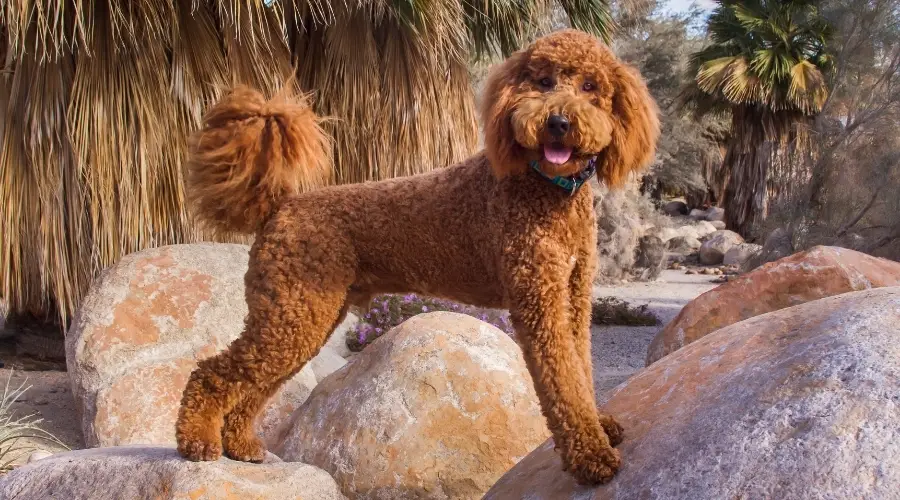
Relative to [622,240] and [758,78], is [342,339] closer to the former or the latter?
[622,240]

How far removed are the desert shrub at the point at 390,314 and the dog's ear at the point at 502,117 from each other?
17.7ft

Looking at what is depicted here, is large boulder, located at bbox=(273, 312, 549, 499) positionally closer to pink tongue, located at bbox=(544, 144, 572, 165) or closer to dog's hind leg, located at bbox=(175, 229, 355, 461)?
dog's hind leg, located at bbox=(175, 229, 355, 461)

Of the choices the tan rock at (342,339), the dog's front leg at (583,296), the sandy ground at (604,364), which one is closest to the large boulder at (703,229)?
the sandy ground at (604,364)

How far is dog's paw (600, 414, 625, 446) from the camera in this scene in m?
2.70

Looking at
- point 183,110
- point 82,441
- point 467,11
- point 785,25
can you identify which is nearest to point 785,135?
point 785,25

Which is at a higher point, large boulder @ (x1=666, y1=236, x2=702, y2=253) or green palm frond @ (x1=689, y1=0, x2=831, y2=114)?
green palm frond @ (x1=689, y1=0, x2=831, y2=114)

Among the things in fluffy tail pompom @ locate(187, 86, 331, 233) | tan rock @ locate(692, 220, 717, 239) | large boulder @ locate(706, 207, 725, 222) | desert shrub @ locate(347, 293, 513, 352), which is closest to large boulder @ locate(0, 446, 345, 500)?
fluffy tail pompom @ locate(187, 86, 331, 233)

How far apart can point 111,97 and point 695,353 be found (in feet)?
15.1

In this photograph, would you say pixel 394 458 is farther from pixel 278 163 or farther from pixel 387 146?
pixel 387 146

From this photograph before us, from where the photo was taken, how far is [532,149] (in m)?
2.45

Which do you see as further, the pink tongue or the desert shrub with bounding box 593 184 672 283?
the desert shrub with bounding box 593 184 672 283

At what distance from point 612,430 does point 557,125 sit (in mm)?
1152

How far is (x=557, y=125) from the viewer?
235 cm

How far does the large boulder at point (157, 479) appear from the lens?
9.35ft
